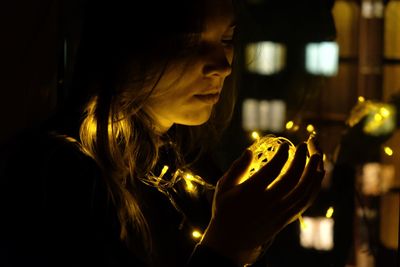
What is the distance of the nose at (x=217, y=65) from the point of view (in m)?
1.07

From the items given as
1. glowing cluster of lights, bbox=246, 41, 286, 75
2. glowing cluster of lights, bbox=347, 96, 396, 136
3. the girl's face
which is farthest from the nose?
glowing cluster of lights, bbox=246, 41, 286, 75

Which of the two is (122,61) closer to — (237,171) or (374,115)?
(237,171)

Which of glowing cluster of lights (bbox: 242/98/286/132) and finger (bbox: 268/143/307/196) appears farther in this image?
glowing cluster of lights (bbox: 242/98/286/132)

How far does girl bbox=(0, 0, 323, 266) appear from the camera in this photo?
3.03 feet

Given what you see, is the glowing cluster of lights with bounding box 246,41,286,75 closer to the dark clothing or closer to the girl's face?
the girl's face

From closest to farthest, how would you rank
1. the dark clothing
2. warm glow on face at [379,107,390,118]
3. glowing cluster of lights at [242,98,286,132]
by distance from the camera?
1. the dark clothing
2. warm glow on face at [379,107,390,118]
3. glowing cluster of lights at [242,98,286,132]

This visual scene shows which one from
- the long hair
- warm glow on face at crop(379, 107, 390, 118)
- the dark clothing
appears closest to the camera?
the dark clothing

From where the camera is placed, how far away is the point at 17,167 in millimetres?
944

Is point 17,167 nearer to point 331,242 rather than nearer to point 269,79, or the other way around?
point 331,242

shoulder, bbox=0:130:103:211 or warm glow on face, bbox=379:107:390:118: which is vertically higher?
shoulder, bbox=0:130:103:211

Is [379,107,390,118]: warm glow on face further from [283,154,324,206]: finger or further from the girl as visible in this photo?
[283,154,324,206]: finger

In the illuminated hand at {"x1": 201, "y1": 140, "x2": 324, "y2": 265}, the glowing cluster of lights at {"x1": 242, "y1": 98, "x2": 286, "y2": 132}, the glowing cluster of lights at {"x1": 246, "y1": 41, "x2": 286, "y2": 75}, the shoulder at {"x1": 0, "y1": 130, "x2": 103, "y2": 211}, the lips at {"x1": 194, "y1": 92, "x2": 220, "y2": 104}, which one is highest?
the lips at {"x1": 194, "y1": 92, "x2": 220, "y2": 104}

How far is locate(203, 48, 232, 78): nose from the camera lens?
107 cm

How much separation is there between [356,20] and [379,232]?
115 cm
